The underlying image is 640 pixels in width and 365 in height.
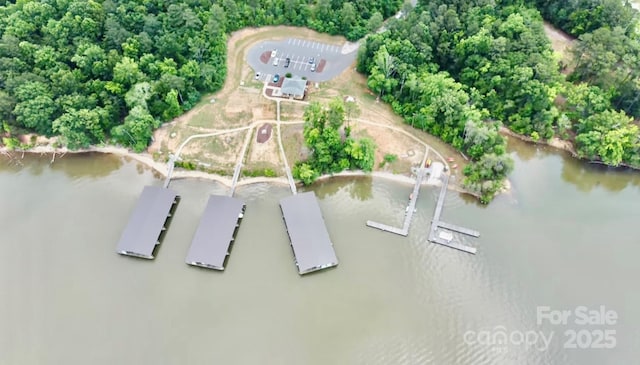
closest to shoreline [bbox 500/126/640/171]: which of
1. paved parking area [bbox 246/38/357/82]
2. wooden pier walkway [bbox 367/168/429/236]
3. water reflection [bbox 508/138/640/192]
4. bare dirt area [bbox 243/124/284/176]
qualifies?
water reflection [bbox 508/138/640/192]

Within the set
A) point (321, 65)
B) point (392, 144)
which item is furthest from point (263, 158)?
point (321, 65)

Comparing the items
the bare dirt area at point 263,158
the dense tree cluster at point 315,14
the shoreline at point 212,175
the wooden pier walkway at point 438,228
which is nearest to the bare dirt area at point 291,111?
the bare dirt area at point 263,158

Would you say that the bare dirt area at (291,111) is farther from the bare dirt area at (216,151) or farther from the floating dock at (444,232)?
the floating dock at (444,232)

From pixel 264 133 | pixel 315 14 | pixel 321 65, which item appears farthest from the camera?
pixel 315 14

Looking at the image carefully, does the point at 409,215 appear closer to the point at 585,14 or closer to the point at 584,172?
the point at 584,172

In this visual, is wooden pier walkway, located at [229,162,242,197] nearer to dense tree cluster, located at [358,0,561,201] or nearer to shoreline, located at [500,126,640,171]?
dense tree cluster, located at [358,0,561,201]

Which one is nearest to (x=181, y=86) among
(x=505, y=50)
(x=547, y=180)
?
(x=505, y=50)
